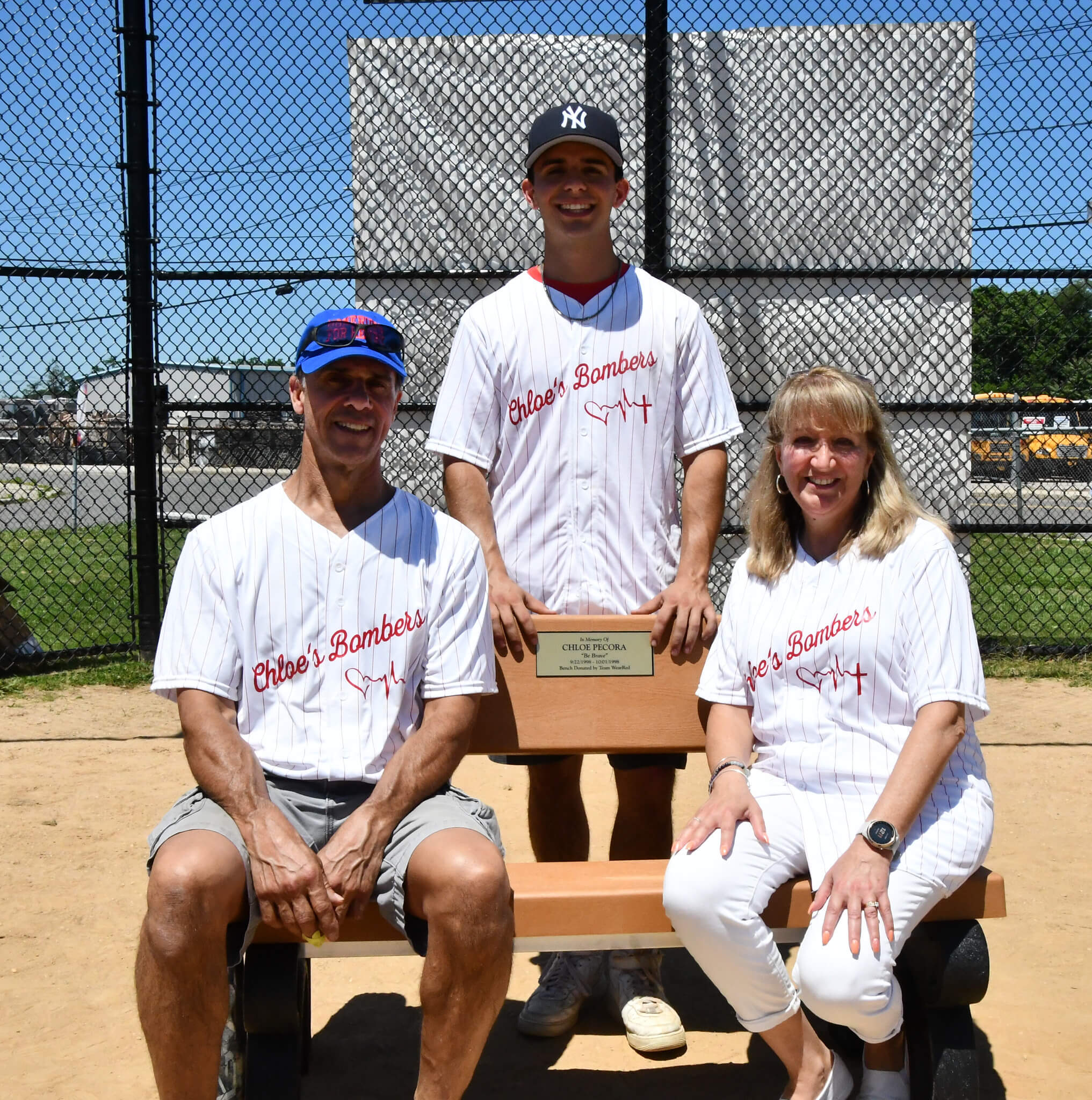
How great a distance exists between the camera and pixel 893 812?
2.24 metres

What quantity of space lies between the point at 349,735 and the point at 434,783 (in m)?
0.21

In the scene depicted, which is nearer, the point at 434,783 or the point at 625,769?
the point at 434,783

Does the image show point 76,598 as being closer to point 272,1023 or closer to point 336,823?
point 336,823

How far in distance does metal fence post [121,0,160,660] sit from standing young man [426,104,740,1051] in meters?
4.16

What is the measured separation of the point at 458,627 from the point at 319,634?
30 cm

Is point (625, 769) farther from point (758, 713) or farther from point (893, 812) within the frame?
point (893, 812)

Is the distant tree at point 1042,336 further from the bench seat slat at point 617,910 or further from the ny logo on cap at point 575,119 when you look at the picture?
the bench seat slat at point 617,910

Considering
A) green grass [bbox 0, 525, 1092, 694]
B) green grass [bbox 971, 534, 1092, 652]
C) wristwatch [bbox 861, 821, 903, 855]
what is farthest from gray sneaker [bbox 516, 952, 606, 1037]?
green grass [bbox 971, 534, 1092, 652]

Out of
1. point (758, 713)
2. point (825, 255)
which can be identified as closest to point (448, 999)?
point (758, 713)

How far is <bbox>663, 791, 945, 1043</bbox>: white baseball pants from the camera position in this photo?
2.15 m

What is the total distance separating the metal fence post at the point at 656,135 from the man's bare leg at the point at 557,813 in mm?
4012

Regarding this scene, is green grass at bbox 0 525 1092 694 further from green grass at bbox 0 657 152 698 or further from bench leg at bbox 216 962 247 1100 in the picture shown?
bench leg at bbox 216 962 247 1100

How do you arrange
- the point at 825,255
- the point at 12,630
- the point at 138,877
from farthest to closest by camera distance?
the point at 825,255 < the point at 12,630 < the point at 138,877

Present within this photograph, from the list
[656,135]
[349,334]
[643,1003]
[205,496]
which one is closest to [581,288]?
[349,334]
